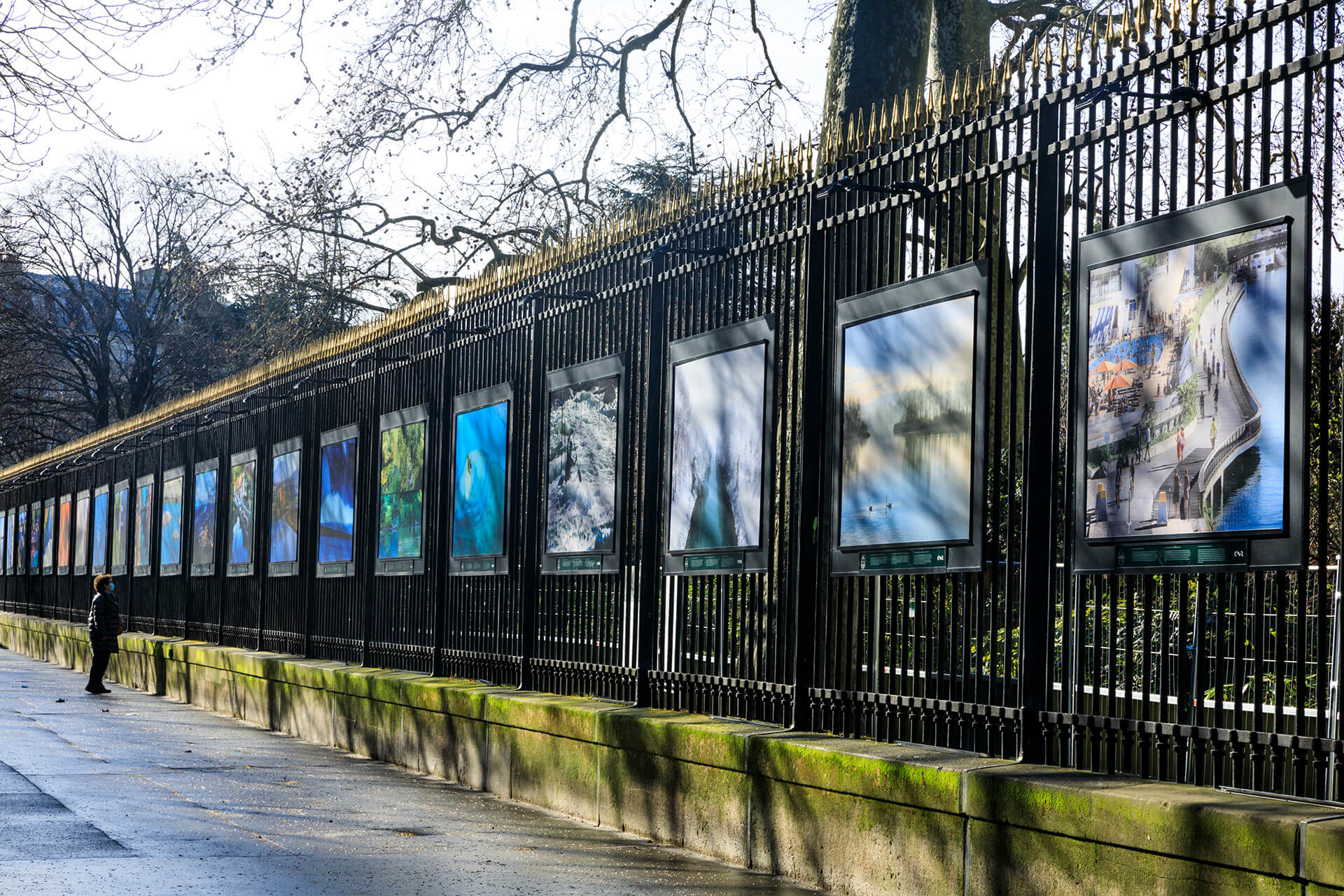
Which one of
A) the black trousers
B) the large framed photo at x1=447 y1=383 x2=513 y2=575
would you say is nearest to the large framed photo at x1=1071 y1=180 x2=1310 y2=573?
the large framed photo at x1=447 y1=383 x2=513 y2=575

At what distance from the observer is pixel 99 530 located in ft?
88.8

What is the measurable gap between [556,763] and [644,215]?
3.21 meters

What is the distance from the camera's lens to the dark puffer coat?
20.5 metres

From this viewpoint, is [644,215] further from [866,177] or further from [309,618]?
[309,618]

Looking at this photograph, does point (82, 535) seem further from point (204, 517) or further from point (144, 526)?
point (204, 517)

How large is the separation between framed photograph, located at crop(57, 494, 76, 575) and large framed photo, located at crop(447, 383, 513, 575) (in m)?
19.6

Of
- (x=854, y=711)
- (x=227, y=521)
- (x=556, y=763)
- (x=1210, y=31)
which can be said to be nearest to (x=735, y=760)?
(x=854, y=711)

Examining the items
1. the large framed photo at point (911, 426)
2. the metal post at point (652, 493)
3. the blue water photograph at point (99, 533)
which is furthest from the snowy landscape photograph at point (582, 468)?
the blue water photograph at point (99, 533)

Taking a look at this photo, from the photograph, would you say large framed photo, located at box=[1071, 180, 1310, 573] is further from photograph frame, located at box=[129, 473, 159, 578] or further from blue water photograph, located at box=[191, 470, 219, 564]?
photograph frame, located at box=[129, 473, 159, 578]

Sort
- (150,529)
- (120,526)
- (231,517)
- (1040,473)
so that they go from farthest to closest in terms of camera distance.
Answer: (120,526) → (150,529) → (231,517) → (1040,473)

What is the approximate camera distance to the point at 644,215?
9.88m
